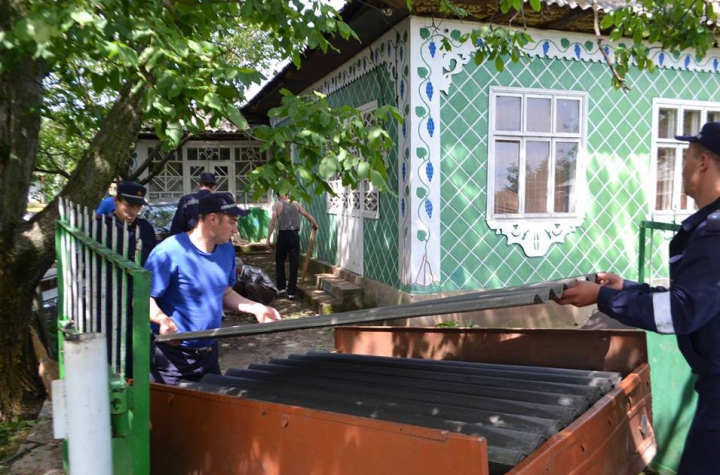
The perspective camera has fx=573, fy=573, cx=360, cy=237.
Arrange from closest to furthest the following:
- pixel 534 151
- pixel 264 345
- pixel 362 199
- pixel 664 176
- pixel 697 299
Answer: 1. pixel 697 299
2. pixel 264 345
3. pixel 534 151
4. pixel 664 176
5. pixel 362 199

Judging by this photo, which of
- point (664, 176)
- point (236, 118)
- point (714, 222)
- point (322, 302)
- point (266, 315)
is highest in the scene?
point (664, 176)

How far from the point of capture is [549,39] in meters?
7.23

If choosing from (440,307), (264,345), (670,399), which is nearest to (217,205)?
(440,307)

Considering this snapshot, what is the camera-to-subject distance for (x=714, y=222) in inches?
77.5

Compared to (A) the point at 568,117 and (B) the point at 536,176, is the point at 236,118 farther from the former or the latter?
(A) the point at 568,117

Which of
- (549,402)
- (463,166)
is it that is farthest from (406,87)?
(549,402)

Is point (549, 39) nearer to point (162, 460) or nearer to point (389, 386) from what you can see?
point (389, 386)

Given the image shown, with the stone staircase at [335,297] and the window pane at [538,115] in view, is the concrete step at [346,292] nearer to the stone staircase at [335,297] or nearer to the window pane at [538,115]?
the stone staircase at [335,297]

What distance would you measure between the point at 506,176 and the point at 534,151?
0.50 m

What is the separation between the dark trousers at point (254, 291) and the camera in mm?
8008

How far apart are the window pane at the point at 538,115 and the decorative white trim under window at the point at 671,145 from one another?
1.67 m

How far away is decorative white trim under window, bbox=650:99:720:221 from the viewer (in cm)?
791

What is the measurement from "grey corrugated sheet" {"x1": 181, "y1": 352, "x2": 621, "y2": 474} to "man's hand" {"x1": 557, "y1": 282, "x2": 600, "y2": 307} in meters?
0.34

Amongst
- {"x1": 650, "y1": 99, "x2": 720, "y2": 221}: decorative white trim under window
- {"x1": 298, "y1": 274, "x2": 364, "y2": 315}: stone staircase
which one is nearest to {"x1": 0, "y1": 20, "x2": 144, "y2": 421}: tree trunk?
{"x1": 298, "y1": 274, "x2": 364, "y2": 315}: stone staircase
